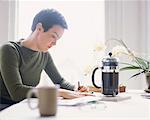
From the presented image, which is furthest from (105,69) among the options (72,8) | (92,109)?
(72,8)

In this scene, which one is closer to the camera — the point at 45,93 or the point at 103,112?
the point at 45,93

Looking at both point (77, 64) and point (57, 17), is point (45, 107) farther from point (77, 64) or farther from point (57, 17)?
point (77, 64)

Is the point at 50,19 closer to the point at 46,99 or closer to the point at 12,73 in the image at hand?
the point at 12,73

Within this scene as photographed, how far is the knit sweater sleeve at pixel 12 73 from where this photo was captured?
58.6 inches

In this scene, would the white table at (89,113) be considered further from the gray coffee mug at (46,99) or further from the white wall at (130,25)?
the white wall at (130,25)

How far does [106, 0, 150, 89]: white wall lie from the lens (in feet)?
8.30

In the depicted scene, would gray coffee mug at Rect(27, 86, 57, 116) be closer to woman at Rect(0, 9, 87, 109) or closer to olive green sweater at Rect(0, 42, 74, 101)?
olive green sweater at Rect(0, 42, 74, 101)

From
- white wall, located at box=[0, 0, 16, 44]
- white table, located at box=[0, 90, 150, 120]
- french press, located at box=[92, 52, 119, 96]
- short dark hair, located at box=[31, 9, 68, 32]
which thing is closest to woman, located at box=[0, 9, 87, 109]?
short dark hair, located at box=[31, 9, 68, 32]

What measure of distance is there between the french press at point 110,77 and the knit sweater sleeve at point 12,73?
1.29 feet

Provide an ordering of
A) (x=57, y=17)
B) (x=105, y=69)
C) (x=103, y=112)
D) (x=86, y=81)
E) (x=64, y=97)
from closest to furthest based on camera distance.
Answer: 1. (x=103, y=112)
2. (x=64, y=97)
3. (x=105, y=69)
4. (x=57, y=17)
5. (x=86, y=81)

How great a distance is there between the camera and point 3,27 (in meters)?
2.57

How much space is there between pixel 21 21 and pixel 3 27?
0.18m

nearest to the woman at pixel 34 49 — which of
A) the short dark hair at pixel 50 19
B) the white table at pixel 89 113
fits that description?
the short dark hair at pixel 50 19

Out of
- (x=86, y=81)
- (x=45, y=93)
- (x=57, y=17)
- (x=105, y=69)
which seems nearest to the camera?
(x=45, y=93)
